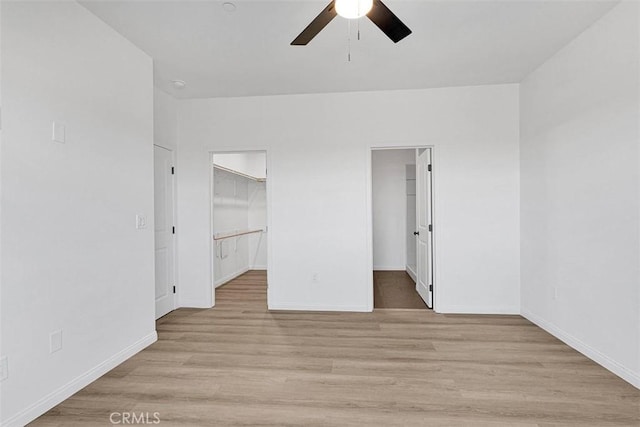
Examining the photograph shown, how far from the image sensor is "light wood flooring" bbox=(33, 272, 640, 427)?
187 cm

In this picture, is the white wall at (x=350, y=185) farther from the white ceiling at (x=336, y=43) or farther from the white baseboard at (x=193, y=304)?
the white ceiling at (x=336, y=43)

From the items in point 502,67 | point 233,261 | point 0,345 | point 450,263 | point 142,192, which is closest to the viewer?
point 0,345

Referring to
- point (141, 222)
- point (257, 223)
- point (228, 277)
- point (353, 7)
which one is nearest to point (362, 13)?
point (353, 7)

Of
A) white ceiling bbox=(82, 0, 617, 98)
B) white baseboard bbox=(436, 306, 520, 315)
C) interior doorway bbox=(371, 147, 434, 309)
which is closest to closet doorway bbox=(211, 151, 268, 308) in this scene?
white ceiling bbox=(82, 0, 617, 98)

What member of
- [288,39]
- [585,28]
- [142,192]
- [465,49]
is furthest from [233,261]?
[585,28]

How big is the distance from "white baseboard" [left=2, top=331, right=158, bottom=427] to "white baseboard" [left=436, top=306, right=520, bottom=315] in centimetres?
310

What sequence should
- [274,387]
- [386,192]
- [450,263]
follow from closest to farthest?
[274,387]
[450,263]
[386,192]

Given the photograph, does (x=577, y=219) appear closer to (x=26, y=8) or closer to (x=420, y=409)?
(x=420, y=409)

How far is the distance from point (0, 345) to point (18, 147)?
1056 mm

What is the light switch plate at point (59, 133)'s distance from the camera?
1993mm

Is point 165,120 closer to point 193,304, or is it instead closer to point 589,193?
point 193,304

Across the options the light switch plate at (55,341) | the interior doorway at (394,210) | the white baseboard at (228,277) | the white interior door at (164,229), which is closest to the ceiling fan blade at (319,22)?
the light switch plate at (55,341)

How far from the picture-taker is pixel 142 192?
281 cm

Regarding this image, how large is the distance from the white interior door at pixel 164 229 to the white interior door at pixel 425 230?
3.15 metres
